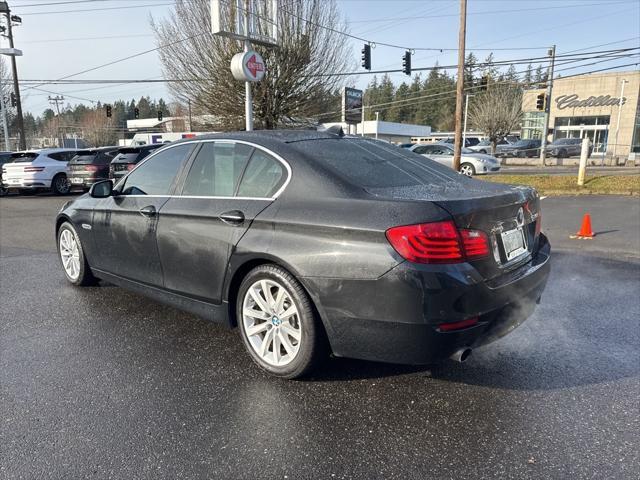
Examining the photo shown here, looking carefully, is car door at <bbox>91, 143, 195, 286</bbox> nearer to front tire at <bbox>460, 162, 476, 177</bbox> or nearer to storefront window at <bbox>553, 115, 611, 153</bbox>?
front tire at <bbox>460, 162, 476, 177</bbox>

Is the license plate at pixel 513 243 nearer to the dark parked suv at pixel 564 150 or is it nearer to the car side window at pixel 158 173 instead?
the car side window at pixel 158 173

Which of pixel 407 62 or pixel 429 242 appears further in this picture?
pixel 407 62

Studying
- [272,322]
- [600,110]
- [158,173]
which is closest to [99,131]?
[600,110]

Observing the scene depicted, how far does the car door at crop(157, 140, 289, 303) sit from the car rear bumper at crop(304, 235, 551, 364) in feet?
2.53

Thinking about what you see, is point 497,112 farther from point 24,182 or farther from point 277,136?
point 277,136

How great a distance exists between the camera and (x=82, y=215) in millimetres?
4746

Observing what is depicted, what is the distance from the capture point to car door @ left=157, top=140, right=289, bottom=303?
320 centimetres

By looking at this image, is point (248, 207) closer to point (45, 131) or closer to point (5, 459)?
point (5, 459)

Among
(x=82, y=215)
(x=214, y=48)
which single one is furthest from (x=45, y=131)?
(x=82, y=215)

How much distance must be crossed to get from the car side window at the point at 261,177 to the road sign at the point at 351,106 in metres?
13.3

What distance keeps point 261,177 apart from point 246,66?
10.3 m

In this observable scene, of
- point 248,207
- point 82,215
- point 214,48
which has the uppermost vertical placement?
point 214,48

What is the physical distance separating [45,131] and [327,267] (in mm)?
116020

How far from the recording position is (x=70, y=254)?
519cm
